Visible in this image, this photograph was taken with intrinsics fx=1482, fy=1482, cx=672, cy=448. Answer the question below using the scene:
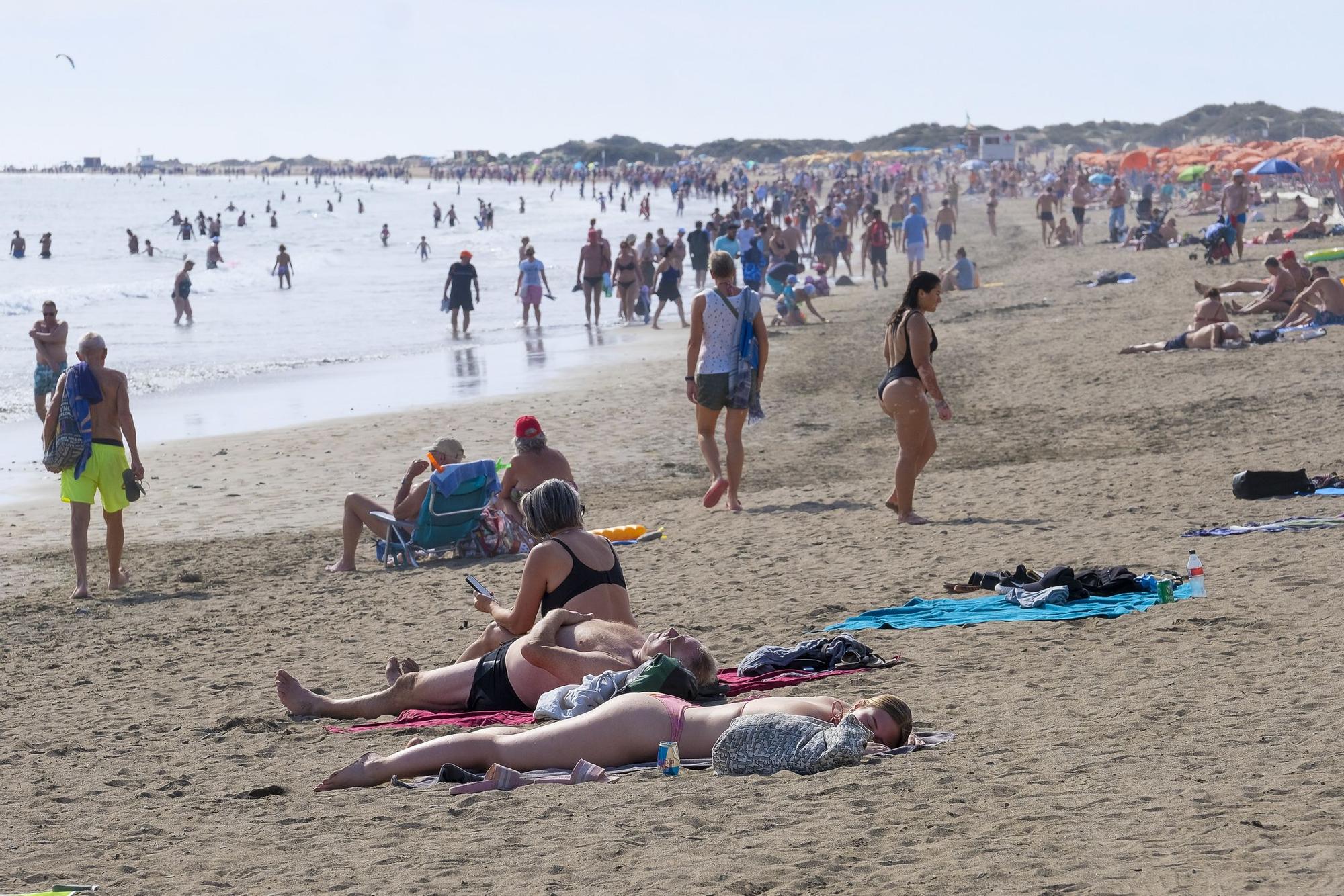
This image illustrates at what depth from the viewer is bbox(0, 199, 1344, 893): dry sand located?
3.66 meters

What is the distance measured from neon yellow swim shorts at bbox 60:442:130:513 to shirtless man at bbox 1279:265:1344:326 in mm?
11678

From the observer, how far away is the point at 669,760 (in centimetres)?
445

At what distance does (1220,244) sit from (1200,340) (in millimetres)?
8573

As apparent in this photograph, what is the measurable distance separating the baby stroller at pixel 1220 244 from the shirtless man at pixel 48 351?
16.9m

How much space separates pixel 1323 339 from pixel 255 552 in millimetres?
10406

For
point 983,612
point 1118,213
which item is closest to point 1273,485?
point 983,612

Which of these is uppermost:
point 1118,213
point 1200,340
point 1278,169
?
point 1278,169

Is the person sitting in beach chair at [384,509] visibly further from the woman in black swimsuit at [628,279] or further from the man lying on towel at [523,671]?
the woman in black swimsuit at [628,279]

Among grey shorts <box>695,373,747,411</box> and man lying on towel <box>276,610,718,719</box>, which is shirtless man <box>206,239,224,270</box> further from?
man lying on towel <box>276,610,718,719</box>

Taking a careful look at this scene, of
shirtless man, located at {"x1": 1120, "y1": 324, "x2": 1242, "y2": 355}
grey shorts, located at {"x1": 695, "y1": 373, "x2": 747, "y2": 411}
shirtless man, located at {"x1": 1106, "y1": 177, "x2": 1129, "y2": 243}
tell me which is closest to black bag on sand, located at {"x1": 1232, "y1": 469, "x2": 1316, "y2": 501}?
grey shorts, located at {"x1": 695, "y1": 373, "x2": 747, "y2": 411}

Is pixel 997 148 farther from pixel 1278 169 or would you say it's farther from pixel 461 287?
pixel 461 287

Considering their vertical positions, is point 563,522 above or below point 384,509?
above

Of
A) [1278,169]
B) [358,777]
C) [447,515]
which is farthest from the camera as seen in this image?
[1278,169]

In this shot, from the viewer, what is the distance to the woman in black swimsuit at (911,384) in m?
8.25
